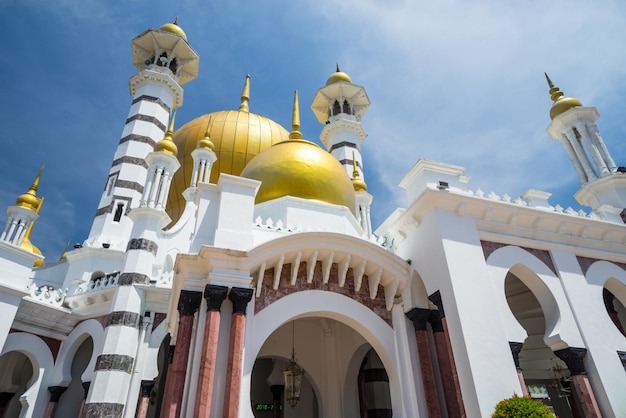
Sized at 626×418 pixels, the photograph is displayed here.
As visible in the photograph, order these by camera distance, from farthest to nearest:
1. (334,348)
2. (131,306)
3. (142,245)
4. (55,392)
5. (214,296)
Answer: (142,245), (55,392), (131,306), (334,348), (214,296)

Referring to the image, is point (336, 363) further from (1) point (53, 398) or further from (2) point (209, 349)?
(1) point (53, 398)

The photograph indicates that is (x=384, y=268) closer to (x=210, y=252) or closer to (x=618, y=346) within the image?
(x=210, y=252)

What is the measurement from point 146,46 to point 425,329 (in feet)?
82.3

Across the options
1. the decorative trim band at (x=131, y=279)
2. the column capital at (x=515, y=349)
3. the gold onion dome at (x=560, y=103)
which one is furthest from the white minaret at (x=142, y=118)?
the gold onion dome at (x=560, y=103)

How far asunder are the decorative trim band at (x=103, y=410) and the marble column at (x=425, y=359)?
9099mm

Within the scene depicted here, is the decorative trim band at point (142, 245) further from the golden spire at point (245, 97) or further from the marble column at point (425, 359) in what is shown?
the golden spire at point (245, 97)

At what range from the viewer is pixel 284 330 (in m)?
11.6

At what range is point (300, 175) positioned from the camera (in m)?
12.3

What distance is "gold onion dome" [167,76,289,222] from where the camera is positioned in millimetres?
22141

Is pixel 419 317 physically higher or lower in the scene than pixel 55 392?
higher

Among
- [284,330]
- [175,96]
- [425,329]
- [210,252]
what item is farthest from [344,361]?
[175,96]

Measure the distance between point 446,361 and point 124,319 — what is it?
10269 millimetres

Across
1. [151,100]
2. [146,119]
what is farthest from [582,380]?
[151,100]

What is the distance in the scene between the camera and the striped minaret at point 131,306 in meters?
11.9
